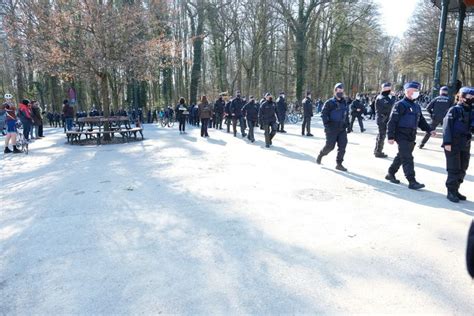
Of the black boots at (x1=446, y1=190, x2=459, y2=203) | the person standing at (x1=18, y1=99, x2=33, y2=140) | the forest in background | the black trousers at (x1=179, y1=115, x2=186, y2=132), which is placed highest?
the forest in background

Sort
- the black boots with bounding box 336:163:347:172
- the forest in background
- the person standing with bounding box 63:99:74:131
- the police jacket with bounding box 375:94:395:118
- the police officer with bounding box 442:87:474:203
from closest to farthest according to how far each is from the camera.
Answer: the police officer with bounding box 442:87:474:203
the black boots with bounding box 336:163:347:172
the police jacket with bounding box 375:94:395:118
the forest in background
the person standing with bounding box 63:99:74:131

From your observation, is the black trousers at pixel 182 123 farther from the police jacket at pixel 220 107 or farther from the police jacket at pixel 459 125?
the police jacket at pixel 459 125

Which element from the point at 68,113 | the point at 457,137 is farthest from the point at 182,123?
the point at 457,137

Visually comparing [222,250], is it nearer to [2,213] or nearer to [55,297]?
[55,297]

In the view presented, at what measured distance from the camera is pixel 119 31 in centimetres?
1358

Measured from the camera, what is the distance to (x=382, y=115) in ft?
32.0

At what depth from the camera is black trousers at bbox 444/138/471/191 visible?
567 centimetres

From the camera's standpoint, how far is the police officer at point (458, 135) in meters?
5.62

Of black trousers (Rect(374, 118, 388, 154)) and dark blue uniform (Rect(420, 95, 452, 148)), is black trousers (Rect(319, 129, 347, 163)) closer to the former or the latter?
black trousers (Rect(374, 118, 388, 154))

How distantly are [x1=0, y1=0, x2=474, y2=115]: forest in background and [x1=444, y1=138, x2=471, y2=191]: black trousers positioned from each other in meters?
11.5

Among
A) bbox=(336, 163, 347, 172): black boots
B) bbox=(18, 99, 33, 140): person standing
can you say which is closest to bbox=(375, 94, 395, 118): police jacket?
bbox=(336, 163, 347, 172): black boots

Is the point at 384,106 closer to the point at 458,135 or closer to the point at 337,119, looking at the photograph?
the point at 337,119

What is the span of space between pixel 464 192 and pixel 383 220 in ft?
7.59

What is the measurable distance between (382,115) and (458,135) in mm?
4188
